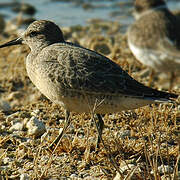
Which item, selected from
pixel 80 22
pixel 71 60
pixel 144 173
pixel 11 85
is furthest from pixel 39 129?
pixel 80 22

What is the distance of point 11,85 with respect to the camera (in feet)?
23.1

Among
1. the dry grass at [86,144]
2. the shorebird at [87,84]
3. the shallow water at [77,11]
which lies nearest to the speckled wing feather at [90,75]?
the shorebird at [87,84]

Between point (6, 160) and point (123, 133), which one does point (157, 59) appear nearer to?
point (123, 133)

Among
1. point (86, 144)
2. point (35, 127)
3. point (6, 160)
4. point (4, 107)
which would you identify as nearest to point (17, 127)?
point (35, 127)

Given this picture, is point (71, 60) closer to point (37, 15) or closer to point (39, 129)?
point (39, 129)

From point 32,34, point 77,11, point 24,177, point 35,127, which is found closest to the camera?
point 24,177

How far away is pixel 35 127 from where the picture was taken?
514cm

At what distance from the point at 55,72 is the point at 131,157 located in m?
1.12

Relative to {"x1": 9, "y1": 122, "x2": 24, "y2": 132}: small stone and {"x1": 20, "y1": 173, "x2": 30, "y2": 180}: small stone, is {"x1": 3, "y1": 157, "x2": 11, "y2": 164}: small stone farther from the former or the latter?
{"x1": 9, "y1": 122, "x2": 24, "y2": 132}: small stone

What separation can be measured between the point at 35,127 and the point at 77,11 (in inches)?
353

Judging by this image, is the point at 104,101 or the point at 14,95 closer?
the point at 104,101

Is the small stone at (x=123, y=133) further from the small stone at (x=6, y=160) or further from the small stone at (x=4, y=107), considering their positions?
the small stone at (x=4, y=107)

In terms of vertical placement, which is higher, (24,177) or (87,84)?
(87,84)

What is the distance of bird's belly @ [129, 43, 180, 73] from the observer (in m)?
7.62
